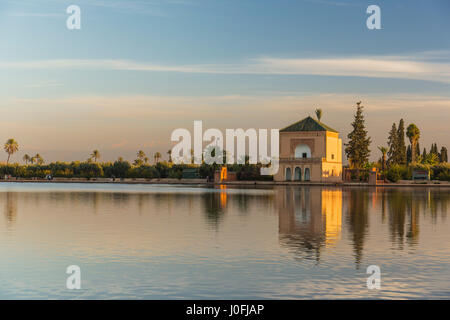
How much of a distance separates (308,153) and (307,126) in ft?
12.9

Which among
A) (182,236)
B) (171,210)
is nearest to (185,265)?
(182,236)

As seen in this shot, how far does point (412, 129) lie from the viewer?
10100 cm

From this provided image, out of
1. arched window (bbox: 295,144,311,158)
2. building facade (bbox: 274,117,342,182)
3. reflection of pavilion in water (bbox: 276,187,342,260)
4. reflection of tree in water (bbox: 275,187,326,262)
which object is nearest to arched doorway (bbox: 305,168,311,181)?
building facade (bbox: 274,117,342,182)

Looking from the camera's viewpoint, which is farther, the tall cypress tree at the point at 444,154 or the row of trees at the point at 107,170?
Answer: the tall cypress tree at the point at 444,154

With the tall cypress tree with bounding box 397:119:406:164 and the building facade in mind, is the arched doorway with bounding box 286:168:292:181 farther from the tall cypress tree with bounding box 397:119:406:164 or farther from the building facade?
the tall cypress tree with bounding box 397:119:406:164

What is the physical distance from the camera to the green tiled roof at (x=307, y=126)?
87363 millimetres

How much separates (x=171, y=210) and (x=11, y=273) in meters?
16.0

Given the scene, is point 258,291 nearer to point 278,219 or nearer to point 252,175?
point 278,219

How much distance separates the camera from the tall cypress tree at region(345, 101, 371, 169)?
89.8 metres

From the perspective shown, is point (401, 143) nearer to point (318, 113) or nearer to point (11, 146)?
point (318, 113)

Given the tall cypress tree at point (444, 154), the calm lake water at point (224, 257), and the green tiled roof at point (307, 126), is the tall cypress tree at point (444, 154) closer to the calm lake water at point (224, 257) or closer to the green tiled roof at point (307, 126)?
the green tiled roof at point (307, 126)

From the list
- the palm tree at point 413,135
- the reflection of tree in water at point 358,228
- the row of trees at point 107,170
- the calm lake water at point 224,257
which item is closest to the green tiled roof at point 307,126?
the row of trees at point 107,170

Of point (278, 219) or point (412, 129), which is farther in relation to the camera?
point (412, 129)

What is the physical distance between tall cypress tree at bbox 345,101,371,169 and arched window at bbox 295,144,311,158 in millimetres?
6639
